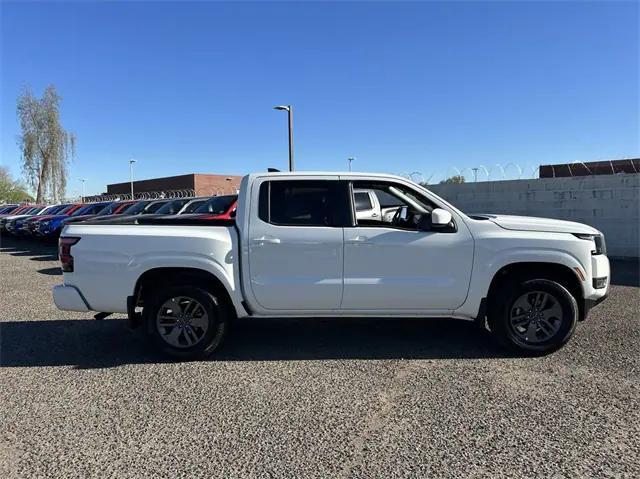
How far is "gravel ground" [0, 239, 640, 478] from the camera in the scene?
10.5 feet

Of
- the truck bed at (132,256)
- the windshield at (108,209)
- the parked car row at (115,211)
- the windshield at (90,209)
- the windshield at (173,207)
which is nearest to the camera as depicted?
the truck bed at (132,256)

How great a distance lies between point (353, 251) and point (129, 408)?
2.38 metres

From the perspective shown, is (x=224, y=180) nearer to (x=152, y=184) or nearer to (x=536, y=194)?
(x=152, y=184)

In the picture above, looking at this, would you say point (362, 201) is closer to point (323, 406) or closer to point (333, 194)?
point (333, 194)

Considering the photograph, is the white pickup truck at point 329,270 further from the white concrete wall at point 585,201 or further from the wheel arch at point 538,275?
the white concrete wall at point 585,201

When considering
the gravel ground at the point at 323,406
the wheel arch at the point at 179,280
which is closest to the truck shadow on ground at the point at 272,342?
the gravel ground at the point at 323,406

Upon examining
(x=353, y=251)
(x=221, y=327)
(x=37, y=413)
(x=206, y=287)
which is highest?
(x=353, y=251)

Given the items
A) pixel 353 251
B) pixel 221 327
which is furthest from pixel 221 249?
pixel 353 251

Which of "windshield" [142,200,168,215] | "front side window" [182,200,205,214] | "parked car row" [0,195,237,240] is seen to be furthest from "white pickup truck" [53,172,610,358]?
"windshield" [142,200,168,215]

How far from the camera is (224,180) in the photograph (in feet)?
221

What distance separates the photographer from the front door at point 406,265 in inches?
195

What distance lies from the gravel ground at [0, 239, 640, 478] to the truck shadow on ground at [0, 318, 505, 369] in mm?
26

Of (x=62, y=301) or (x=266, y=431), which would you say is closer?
(x=266, y=431)

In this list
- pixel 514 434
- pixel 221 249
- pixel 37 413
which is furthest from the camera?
pixel 221 249
